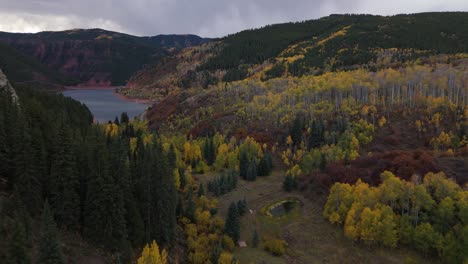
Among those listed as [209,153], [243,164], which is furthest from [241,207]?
[209,153]

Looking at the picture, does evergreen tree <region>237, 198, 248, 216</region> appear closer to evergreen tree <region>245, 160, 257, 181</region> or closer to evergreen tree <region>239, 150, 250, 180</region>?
evergreen tree <region>245, 160, 257, 181</region>

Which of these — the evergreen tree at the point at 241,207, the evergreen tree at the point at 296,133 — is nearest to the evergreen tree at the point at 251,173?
the evergreen tree at the point at 241,207

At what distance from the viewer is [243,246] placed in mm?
62094

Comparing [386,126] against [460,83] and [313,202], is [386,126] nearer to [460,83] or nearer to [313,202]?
[460,83]

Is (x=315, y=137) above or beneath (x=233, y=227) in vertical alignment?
above

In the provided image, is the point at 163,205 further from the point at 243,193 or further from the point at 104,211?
the point at 243,193

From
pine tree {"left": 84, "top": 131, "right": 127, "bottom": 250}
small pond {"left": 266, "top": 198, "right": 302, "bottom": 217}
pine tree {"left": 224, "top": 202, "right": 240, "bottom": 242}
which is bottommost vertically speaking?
small pond {"left": 266, "top": 198, "right": 302, "bottom": 217}

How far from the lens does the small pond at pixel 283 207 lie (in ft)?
255

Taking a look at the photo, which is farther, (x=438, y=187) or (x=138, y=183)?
(x=438, y=187)

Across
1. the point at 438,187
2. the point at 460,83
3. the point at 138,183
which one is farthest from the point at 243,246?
the point at 460,83

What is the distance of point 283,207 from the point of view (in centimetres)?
8075

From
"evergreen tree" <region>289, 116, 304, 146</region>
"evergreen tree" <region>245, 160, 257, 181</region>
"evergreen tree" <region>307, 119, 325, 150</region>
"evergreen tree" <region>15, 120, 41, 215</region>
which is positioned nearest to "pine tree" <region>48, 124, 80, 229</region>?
"evergreen tree" <region>15, 120, 41, 215</region>

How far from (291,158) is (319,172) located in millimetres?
21522

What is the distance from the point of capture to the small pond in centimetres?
7769
